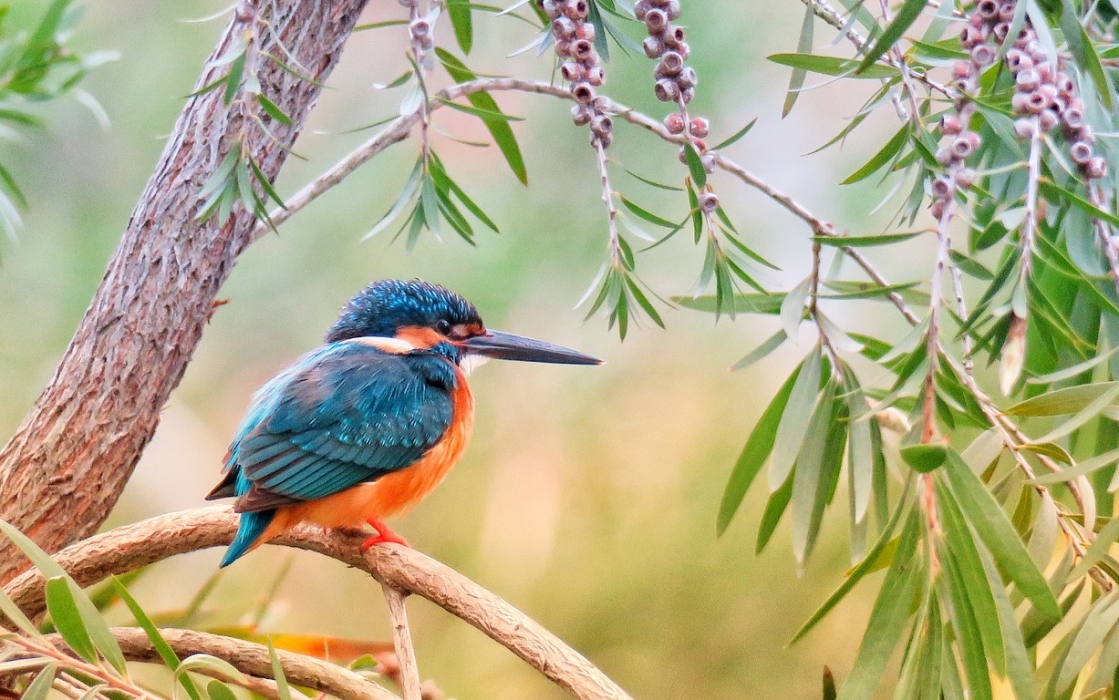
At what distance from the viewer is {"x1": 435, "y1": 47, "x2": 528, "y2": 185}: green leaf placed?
1.00 meters

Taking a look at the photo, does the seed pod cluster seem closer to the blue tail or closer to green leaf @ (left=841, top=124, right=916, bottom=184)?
green leaf @ (left=841, top=124, right=916, bottom=184)

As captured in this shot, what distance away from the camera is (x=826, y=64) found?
74cm

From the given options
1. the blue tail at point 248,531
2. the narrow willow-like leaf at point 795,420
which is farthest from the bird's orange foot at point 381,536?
the narrow willow-like leaf at point 795,420

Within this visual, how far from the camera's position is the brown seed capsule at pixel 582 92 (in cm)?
→ 69

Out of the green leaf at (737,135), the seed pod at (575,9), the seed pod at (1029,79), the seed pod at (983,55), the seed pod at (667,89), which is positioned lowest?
the seed pod at (1029,79)

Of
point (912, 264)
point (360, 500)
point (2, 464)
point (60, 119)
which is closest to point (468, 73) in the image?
Result: point (360, 500)

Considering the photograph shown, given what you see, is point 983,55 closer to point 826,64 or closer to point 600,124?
point 826,64

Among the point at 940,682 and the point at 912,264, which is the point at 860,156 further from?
the point at 940,682

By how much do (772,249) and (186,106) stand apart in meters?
1.46

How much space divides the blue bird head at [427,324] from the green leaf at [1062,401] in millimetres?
682

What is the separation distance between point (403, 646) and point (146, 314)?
0.48 metres

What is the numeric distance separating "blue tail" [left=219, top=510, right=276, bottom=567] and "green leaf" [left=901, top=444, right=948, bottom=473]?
0.71 meters

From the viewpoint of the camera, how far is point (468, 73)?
3.25ft

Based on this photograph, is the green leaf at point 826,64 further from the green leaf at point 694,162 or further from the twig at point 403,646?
the twig at point 403,646
